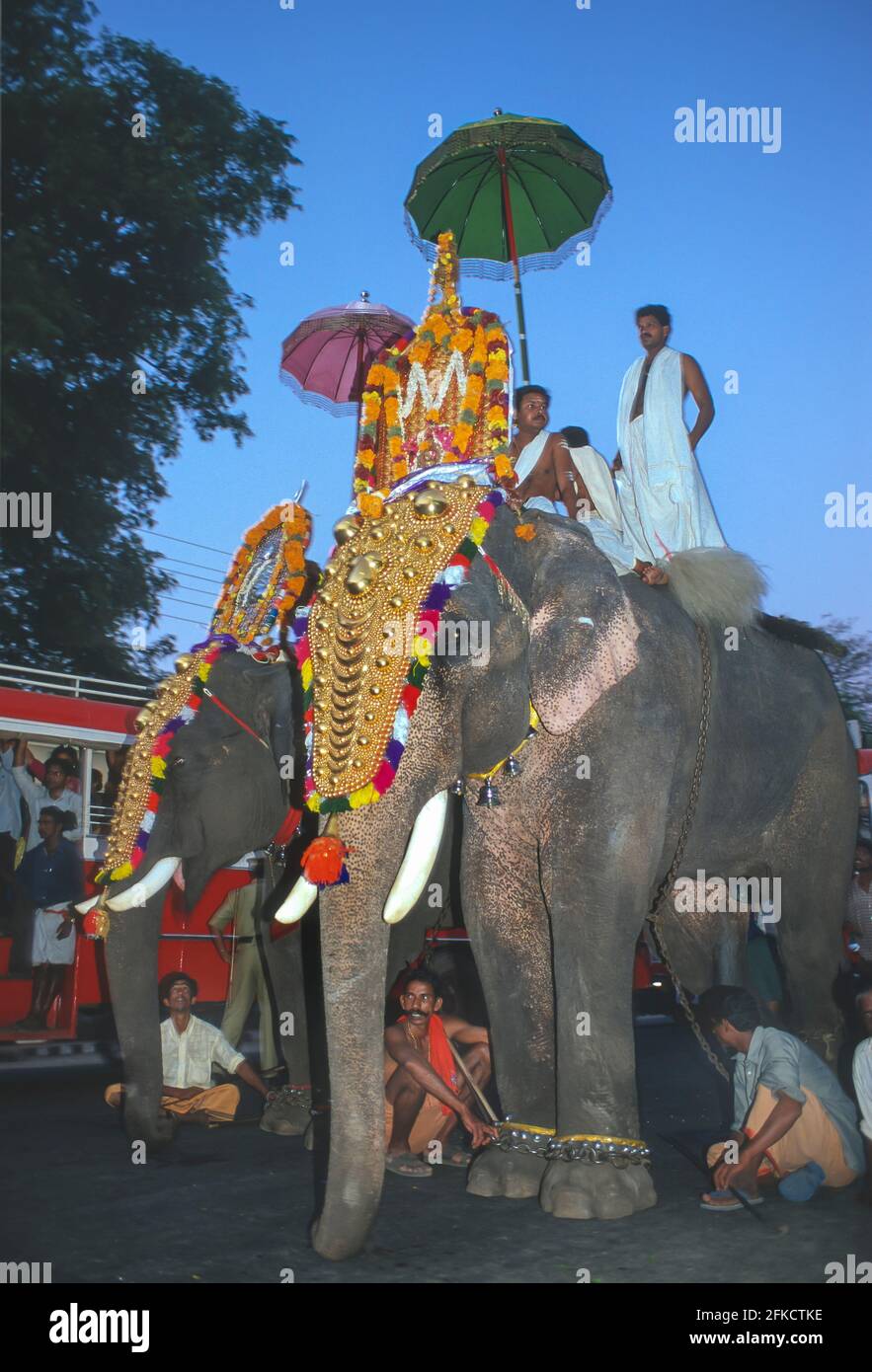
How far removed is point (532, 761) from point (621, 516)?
1.83 m

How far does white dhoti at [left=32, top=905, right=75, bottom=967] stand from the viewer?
33.7 feet

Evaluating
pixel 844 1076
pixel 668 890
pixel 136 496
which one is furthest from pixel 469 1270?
pixel 136 496

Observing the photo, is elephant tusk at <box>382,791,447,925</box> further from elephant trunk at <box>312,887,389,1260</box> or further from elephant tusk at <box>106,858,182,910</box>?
elephant tusk at <box>106,858,182,910</box>

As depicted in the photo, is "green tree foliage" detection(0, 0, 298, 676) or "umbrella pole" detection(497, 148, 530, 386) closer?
"umbrella pole" detection(497, 148, 530, 386)

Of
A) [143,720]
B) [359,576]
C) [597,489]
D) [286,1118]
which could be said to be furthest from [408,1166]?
[597,489]

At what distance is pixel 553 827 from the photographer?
5418 millimetres

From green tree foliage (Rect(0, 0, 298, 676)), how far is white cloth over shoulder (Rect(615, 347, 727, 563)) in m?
11.9

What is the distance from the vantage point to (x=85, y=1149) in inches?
263

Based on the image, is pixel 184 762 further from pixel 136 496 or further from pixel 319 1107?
pixel 136 496

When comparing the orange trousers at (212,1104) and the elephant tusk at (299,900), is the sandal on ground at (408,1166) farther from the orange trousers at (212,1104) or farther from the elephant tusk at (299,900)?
the elephant tusk at (299,900)

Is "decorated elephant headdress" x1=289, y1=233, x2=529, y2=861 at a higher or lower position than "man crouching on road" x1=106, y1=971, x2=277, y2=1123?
higher

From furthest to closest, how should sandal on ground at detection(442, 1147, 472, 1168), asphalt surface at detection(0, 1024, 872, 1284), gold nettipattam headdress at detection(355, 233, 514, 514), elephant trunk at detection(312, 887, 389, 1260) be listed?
sandal on ground at detection(442, 1147, 472, 1168)
gold nettipattam headdress at detection(355, 233, 514, 514)
asphalt surface at detection(0, 1024, 872, 1284)
elephant trunk at detection(312, 887, 389, 1260)

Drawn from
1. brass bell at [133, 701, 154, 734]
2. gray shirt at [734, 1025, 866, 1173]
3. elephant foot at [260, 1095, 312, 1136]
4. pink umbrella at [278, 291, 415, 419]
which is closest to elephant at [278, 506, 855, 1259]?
gray shirt at [734, 1025, 866, 1173]

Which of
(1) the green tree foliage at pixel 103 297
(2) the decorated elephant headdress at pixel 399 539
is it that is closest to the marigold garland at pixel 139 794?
(2) the decorated elephant headdress at pixel 399 539
